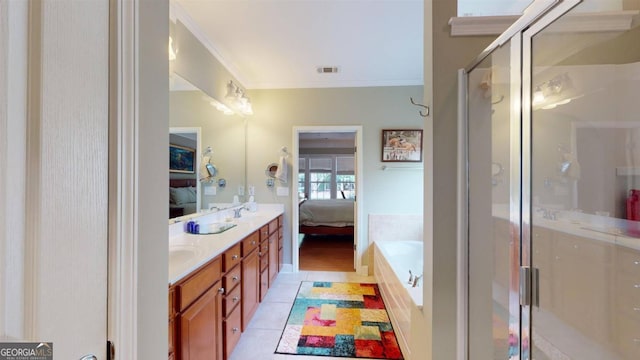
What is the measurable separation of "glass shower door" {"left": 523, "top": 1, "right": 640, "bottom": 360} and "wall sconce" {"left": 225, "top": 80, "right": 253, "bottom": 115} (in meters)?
2.79

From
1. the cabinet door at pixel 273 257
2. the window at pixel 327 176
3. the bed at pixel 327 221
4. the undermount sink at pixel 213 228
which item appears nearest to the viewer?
the undermount sink at pixel 213 228

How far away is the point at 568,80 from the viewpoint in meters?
1.27

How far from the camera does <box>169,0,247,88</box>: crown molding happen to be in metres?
2.09

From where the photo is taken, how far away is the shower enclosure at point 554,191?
112cm

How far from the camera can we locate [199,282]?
4.65ft

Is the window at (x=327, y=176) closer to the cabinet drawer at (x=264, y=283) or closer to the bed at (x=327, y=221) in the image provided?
the bed at (x=327, y=221)

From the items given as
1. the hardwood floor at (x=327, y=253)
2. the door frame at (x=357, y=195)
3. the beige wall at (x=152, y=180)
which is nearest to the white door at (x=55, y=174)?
the beige wall at (x=152, y=180)

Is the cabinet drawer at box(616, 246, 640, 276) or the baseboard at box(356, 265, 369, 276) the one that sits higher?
the cabinet drawer at box(616, 246, 640, 276)

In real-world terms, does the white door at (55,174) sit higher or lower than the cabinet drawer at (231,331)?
higher

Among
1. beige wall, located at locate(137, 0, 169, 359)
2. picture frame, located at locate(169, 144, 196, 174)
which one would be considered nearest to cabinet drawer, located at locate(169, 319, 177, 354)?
beige wall, located at locate(137, 0, 169, 359)

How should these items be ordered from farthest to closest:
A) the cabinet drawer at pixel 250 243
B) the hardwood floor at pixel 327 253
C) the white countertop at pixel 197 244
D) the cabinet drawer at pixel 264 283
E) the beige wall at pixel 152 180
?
the hardwood floor at pixel 327 253 → the cabinet drawer at pixel 264 283 → the cabinet drawer at pixel 250 243 → the white countertop at pixel 197 244 → the beige wall at pixel 152 180

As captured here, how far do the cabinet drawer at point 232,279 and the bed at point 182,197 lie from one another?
668 mm

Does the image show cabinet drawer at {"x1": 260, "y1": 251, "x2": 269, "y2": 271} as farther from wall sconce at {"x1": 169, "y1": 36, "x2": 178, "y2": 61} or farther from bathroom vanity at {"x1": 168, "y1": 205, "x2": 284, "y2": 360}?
wall sconce at {"x1": 169, "y1": 36, "x2": 178, "y2": 61}

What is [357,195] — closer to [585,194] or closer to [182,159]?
[182,159]
